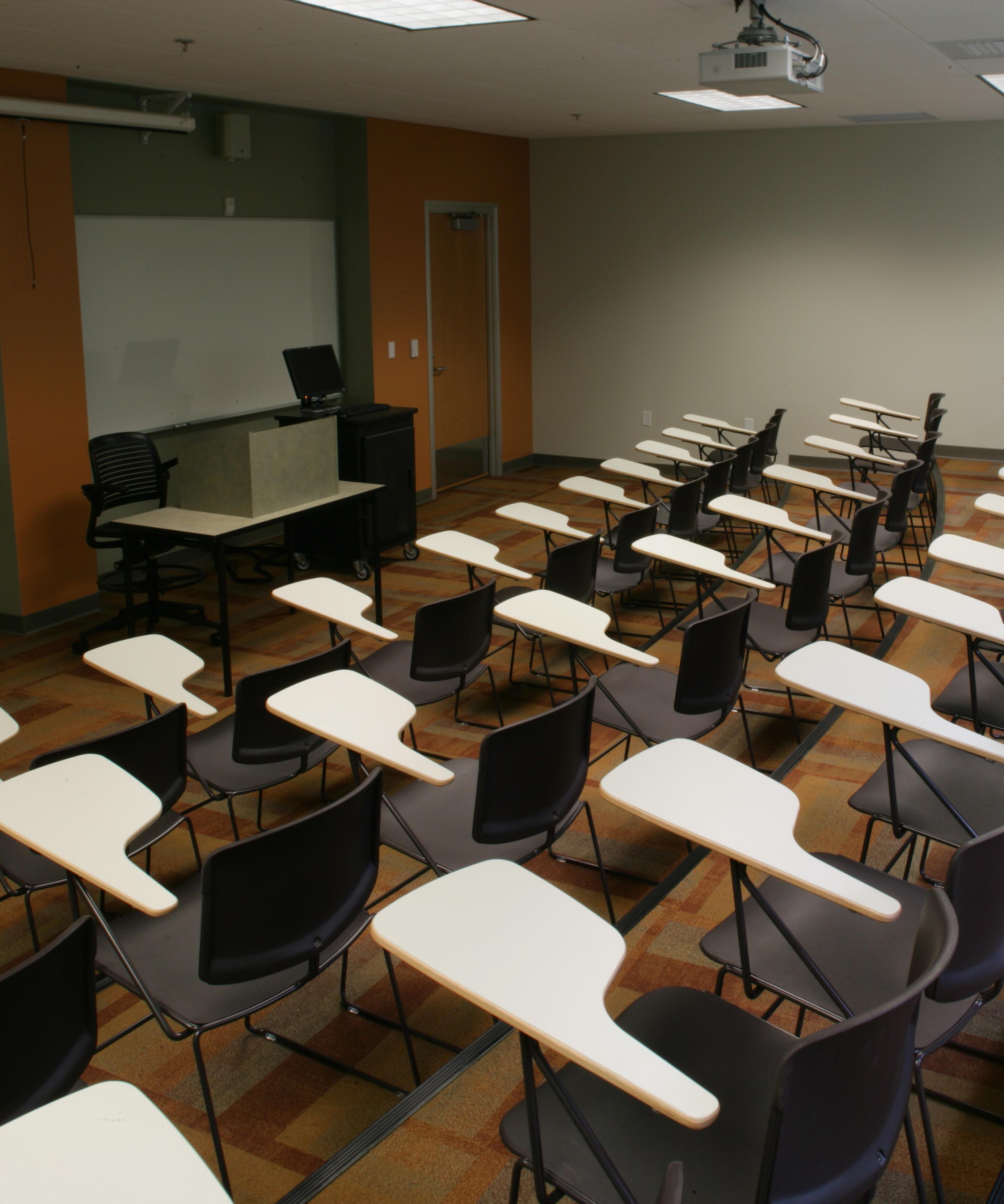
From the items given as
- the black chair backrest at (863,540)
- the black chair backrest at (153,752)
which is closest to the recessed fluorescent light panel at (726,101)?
the black chair backrest at (863,540)

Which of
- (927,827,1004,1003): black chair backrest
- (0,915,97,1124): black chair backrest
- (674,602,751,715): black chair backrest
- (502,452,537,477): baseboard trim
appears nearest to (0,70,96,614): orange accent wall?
(674,602,751,715): black chair backrest

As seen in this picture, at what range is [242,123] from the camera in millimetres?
7516

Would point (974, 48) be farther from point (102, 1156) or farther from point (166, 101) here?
point (102, 1156)

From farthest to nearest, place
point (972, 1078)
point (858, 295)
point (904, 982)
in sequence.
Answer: point (858, 295), point (972, 1078), point (904, 982)

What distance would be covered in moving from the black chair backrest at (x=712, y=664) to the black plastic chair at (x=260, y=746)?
114 cm

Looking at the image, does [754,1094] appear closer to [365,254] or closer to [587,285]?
[365,254]

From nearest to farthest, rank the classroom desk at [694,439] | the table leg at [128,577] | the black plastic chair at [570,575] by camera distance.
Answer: the black plastic chair at [570,575] < the table leg at [128,577] < the classroom desk at [694,439]

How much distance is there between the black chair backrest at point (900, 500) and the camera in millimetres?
6102

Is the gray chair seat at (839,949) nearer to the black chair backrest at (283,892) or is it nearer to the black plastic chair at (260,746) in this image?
the black chair backrest at (283,892)

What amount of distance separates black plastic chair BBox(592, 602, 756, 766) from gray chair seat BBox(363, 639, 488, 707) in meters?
0.58

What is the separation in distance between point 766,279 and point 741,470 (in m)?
3.49

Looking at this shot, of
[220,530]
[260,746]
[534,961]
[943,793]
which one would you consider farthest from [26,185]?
[534,961]

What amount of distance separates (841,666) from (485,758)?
1023mm

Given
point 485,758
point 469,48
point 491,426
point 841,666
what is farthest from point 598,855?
point 491,426
